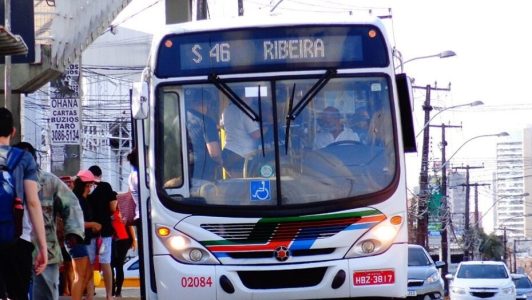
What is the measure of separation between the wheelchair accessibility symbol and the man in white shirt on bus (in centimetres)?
62

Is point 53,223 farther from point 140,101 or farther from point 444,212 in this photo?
point 444,212

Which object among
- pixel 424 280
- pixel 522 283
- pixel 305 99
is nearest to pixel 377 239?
pixel 305 99

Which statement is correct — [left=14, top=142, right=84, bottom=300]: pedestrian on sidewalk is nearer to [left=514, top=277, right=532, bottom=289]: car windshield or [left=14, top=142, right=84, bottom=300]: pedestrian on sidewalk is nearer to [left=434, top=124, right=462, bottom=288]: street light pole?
[left=514, top=277, right=532, bottom=289]: car windshield

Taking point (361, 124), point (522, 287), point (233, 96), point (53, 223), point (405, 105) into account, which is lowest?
point (522, 287)

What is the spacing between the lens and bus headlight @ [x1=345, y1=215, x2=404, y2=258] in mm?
11039

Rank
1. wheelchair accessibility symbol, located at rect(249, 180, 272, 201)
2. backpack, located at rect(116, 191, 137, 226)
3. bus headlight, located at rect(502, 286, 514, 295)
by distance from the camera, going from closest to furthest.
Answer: wheelchair accessibility symbol, located at rect(249, 180, 272, 201)
backpack, located at rect(116, 191, 137, 226)
bus headlight, located at rect(502, 286, 514, 295)

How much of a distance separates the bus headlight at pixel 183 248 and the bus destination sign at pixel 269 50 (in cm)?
157

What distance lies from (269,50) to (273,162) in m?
1.20

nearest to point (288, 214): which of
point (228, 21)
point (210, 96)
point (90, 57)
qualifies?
point (210, 96)

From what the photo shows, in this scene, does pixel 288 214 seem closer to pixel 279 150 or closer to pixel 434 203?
pixel 279 150

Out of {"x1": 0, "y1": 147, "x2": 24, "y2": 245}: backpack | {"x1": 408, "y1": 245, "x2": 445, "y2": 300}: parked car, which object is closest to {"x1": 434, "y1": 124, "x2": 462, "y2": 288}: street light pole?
{"x1": 408, "y1": 245, "x2": 445, "y2": 300}: parked car

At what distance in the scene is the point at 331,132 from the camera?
11.2m

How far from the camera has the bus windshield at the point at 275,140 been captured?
1113cm

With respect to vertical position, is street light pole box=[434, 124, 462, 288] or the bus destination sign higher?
the bus destination sign
